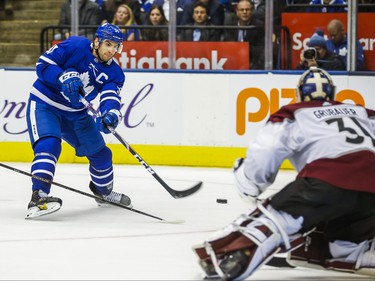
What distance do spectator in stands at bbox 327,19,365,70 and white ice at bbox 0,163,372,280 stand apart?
40.5 inches

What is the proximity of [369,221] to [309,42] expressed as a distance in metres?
4.35

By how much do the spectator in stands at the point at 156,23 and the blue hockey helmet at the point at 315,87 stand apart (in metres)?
4.38

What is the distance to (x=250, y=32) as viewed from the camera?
8.70 meters

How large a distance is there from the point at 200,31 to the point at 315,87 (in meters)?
4.39

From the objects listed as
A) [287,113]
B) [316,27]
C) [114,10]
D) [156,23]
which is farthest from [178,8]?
[287,113]

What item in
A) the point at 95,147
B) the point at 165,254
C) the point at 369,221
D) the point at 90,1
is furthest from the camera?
the point at 90,1

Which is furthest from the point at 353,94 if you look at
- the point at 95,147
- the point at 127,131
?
the point at 95,147

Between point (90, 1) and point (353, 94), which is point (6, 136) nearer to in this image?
point (90, 1)

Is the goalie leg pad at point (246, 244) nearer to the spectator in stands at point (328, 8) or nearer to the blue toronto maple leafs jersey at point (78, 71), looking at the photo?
the blue toronto maple leafs jersey at point (78, 71)

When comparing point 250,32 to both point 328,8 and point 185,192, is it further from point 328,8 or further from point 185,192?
point 185,192

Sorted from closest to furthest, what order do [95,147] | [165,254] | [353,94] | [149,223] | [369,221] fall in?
[369,221] < [165,254] < [149,223] < [95,147] < [353,94]

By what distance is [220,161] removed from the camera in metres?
8.53

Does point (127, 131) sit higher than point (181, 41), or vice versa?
point (181, 41)

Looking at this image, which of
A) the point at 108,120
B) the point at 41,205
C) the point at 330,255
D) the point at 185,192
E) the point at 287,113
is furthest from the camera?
the point at 185,192
